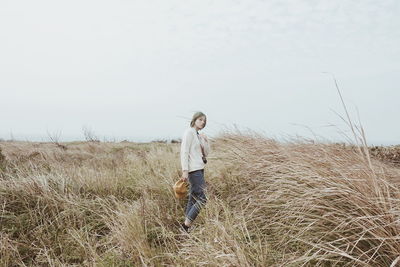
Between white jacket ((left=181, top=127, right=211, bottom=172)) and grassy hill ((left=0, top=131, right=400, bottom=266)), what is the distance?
58 cm

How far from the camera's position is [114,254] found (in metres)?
3.40

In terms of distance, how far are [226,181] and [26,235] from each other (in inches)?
119

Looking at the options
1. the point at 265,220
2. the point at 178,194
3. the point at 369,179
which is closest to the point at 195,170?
the point at 178,194

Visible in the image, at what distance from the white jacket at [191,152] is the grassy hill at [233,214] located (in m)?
0.58

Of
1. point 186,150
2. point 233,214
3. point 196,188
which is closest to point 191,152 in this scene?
point 186,150

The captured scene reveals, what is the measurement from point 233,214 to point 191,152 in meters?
1.13

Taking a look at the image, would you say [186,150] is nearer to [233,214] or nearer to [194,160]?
[194,160]

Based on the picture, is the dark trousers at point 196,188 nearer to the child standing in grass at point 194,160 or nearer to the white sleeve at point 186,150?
the child standing in grass at point 194,160

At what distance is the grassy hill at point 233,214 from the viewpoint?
7.42ft

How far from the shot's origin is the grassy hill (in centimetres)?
226

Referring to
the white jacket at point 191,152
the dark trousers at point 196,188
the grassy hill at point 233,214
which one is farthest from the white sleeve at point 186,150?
the grassy hill at point 233,214

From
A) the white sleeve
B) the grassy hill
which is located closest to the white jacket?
the white sleeve

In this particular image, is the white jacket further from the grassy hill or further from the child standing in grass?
the grassy hill

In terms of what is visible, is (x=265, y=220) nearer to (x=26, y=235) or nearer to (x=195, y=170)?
(x=195, y=170)
